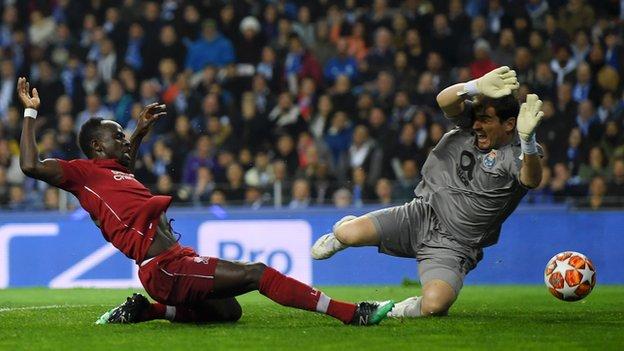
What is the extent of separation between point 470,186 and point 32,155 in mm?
3596

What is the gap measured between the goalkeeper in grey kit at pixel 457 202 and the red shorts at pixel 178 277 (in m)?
1.80

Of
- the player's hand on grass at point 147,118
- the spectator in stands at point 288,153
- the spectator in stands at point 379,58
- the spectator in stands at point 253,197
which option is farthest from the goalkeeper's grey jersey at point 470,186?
the spectator in stands at point 379,58

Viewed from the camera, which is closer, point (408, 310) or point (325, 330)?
point (325, 330)

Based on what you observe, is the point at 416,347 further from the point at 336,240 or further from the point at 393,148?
the point at 393,148

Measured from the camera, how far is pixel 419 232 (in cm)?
971

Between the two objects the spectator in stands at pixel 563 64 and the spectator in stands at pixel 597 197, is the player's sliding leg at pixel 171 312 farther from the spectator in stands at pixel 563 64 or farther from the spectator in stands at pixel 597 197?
the spectator in stands at pixel 563 64

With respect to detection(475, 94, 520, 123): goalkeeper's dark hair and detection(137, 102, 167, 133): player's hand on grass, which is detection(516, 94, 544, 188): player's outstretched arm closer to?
detection(475, 94, 520, 123): goalkeeper's dark hair

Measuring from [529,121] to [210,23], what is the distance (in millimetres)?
11716

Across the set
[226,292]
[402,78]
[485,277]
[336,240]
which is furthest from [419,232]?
[402,78]

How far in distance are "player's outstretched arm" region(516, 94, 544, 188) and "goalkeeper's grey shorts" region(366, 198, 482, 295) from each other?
1069 millimetres

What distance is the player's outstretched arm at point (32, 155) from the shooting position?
789 cm

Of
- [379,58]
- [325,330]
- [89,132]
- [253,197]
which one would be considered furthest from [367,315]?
[379,58]

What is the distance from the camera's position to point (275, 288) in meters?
7.95

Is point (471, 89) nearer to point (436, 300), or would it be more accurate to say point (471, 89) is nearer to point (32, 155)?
point (436, 300)
